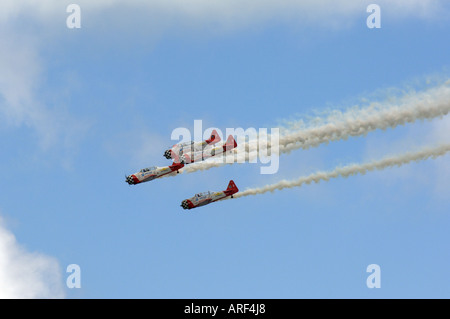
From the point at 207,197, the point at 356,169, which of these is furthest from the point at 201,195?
the point at 356,169

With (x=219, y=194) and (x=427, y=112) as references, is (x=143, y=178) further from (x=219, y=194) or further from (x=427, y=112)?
(x=427, y=112)

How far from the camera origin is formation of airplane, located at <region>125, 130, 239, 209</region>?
14550 cm

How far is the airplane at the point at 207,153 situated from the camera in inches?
5714

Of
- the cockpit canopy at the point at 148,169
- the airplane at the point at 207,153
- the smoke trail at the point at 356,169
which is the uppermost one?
the airplane at the point at 207,153

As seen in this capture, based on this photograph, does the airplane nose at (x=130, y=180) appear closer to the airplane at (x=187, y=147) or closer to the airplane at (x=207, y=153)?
the airplane at (x=187, y=147)

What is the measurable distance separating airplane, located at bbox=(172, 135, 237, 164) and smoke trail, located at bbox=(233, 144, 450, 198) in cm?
546

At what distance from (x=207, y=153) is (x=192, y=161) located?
2035 millimetres

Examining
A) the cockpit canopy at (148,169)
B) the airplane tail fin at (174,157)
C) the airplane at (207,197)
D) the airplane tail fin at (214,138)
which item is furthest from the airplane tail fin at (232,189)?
the cockpit canopy at (148,169)

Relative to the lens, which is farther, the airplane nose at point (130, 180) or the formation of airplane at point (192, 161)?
the airplane nose at point (130, 180)

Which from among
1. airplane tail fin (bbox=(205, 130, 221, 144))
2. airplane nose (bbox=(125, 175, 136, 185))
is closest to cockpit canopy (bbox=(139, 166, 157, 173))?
airplane nose (bbox=(125, 175, 136, 185))
